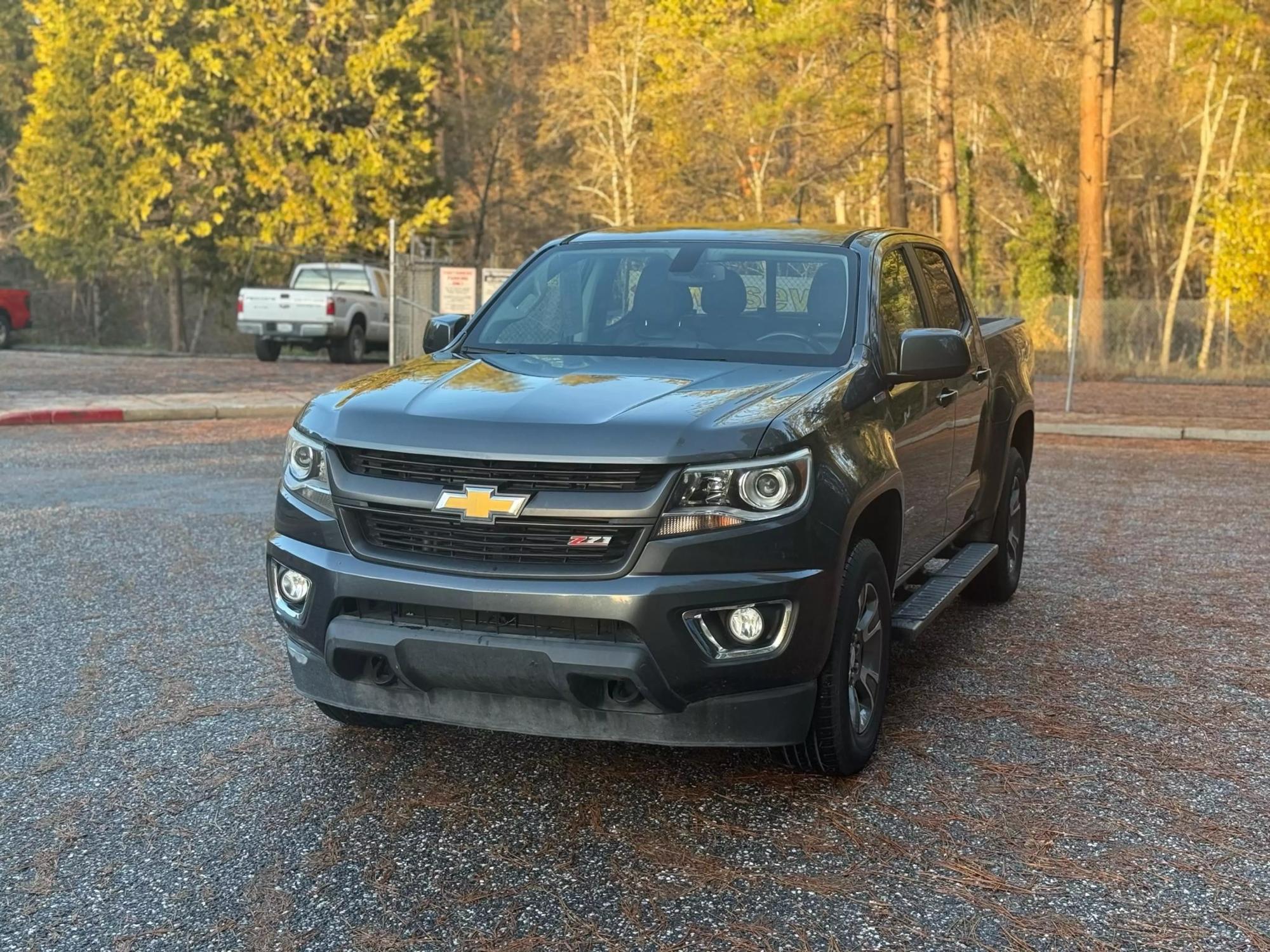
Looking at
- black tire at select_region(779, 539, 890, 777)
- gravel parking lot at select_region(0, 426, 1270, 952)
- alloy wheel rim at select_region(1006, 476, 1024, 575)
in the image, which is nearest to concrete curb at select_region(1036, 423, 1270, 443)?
alloy wheel rim at select_region(1006, 476, 1024, 575)

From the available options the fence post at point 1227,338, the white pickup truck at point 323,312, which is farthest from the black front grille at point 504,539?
the fence post at point 1227,338

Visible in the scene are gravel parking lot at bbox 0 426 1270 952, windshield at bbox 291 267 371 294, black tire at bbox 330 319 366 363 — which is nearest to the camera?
gravel parking lot at bbox 0 426 1270 952

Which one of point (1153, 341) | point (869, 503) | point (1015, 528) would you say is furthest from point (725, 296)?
point (1153, 341)

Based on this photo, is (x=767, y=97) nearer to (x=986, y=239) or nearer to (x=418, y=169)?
(x=986, y=239)

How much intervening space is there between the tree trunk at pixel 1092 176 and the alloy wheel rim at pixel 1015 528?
62.0ft

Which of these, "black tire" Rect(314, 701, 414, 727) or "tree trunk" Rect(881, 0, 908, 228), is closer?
"black tire" Rect(314, 701, 414, 727)

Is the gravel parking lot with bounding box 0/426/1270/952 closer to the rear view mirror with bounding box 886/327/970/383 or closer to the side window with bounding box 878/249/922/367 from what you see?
the rear view mirror with bounding box 886/327/970/383

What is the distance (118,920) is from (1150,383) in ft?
78.4

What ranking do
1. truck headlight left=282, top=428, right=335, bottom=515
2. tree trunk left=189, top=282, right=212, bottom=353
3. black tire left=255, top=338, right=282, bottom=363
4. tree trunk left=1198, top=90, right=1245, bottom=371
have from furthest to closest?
tree trunk left=189, top=282, right=212, bottom=353
tree trunk left=1198, top=90, right=1245, bottom=371
black tire left=255, top=338, right=282, bottom=363
truck headlight left=282, top=428, right=335, bottom=515

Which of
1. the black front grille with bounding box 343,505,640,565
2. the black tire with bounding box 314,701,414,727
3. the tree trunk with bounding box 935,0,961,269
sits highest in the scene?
the tree trunk with bounding box 935,0,961,269

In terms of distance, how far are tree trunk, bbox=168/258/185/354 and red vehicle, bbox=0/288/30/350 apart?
402cm

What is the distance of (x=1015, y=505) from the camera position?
750cm

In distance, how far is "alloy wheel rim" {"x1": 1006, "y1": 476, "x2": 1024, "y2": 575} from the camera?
731 cm

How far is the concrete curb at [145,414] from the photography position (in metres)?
15.7
